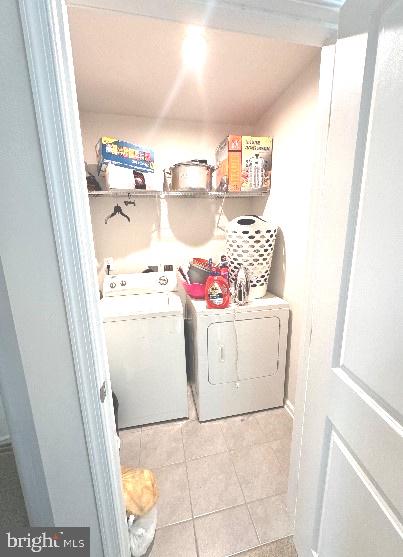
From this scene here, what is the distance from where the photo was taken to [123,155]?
5.82 ft

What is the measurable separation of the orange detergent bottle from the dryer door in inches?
5.8

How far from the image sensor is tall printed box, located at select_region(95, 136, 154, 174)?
1.72 metres

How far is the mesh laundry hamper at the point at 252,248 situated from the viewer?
174cm

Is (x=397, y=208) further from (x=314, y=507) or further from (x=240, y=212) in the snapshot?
(x=240, y=212)

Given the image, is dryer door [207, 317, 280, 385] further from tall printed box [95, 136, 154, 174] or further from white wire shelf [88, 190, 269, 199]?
tall printed box [95, 136, 154, 174]

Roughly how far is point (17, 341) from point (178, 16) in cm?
115

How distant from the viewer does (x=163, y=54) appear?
1.37m

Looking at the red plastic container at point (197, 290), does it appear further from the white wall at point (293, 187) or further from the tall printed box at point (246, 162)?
the tall printed box at point (246, 162)

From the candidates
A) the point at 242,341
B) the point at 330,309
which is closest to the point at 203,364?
the point at 242,341

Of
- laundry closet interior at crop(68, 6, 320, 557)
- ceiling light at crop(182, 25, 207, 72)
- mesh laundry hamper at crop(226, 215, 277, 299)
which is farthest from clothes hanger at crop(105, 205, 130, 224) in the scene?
ceiling light at crop(182, 25, 207, 72)

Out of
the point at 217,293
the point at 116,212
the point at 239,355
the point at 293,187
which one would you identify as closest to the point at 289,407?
the point at 239,355

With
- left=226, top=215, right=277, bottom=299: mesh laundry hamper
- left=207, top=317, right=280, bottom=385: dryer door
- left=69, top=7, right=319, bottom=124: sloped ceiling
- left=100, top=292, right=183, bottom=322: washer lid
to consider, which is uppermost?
left=69, top=7, right=319, bottom=124: sloped ceiling

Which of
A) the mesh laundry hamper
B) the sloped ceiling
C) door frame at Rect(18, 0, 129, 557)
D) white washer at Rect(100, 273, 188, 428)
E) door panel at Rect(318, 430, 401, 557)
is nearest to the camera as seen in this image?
door frame at Rect(18, 0, 129, 557)

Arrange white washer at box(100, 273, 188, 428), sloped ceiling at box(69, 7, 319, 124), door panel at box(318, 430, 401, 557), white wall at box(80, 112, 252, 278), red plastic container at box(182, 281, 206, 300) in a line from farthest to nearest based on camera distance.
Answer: white wall at box(80, 112, 252, 278), red plastic container at box(182, 281, 206, 300), white washer at box(100, 273, 188, 428), sloped ceiling at box(69, 7, 319, 124), door panel at box(318, 430, 401, 557)
